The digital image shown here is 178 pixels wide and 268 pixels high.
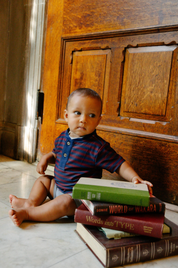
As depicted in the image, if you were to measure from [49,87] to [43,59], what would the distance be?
202 millimetres

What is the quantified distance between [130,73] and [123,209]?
0.75 meters

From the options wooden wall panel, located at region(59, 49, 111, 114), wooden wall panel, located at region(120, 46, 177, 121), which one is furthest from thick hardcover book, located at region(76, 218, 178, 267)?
wooden wall panel, located at region(59, 49, 111, 114)

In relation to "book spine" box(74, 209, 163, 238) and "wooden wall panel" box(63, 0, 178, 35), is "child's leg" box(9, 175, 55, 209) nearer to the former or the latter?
"book spine" box(74, 209, 163, 238)

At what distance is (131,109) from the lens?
1.26m

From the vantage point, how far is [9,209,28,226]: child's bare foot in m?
0.84

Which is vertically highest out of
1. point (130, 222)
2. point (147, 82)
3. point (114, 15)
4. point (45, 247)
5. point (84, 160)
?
point (114, 15)

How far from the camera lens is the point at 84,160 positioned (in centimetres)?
99

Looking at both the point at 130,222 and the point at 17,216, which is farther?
the point at 17,216

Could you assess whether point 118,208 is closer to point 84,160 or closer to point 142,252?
point 142,252

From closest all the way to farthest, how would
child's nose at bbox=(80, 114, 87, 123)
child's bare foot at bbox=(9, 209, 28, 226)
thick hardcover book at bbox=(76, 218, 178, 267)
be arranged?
thick hardcover book at bbox=(76, 218, 178, 267)
child's bare foot at bbox=(9, 209, 28, 226)
child's nose at bbox=(80, 114, 87, 123)

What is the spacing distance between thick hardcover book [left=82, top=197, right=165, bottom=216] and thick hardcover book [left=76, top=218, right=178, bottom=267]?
0.07m

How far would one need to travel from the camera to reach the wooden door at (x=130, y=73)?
1.14m

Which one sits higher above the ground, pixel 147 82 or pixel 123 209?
pixel 147 82

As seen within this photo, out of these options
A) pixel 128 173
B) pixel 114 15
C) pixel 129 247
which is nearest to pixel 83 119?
pixel 128 173
